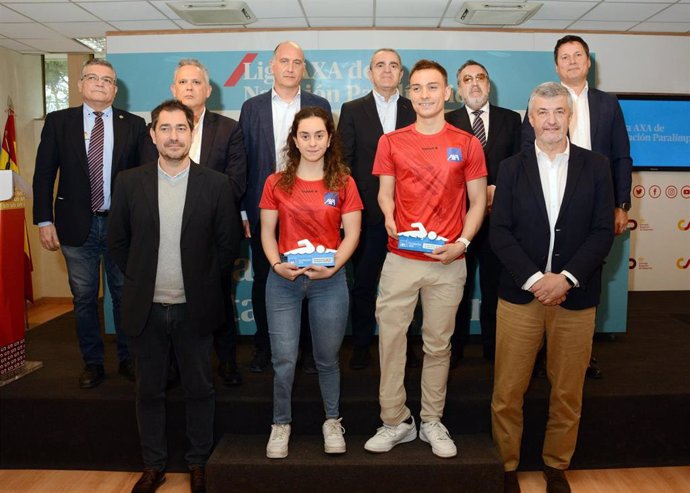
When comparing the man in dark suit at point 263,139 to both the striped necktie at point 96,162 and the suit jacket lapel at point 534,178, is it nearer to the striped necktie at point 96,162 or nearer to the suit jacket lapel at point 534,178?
the striped necktie at point 96,162

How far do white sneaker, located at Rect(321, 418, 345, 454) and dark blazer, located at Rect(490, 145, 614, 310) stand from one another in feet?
3.12

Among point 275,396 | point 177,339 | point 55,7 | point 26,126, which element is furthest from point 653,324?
point 26,126

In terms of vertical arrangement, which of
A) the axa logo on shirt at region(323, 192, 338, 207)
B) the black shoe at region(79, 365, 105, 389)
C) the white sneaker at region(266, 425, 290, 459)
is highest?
the axa logo on shirt at region(323, 192, 338, 207)

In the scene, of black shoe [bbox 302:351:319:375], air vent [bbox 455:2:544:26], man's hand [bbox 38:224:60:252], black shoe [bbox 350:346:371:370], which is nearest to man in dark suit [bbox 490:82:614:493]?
black shoe [bbox 350:346:371:370]

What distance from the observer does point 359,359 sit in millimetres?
3086

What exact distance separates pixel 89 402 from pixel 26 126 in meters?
4.93

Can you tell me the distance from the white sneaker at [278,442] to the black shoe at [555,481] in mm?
1165

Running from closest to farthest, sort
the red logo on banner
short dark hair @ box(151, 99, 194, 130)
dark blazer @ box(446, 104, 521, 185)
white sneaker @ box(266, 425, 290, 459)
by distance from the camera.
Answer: short dark hair @ box(151, 99, 194, 130) < white sneaker @ box(266, 425, 290, 459) < dark blazer @ box(446, 104, 521, 185) < the red logo on banner

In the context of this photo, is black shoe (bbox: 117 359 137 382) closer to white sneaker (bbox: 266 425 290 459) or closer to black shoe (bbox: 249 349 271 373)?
black shoe (bbox: 249 349 271 373)

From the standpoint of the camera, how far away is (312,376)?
3000 mm

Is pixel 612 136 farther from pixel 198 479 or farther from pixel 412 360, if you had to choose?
pixel 198 479

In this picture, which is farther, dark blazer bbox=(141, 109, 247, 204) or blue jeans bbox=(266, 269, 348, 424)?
dark blazer bbox=(141, 109, 247, 204)

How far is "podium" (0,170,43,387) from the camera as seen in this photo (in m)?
2.95

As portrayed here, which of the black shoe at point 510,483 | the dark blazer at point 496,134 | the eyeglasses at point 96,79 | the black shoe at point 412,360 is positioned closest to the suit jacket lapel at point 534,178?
the dark blazer at point 496,134
